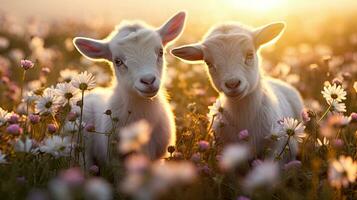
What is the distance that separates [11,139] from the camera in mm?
5035

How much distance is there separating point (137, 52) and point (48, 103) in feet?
3.89

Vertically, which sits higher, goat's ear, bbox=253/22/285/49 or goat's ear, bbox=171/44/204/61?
goat's ear, bbox=253/22/285/49

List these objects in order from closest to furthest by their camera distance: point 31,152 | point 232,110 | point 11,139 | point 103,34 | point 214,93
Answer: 1. point 31,152
2. point 11,139
3. point 232,110
4. point 214,93
5. point 103,34

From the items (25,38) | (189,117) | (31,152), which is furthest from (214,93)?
(25,38)

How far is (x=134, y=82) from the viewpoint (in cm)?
574

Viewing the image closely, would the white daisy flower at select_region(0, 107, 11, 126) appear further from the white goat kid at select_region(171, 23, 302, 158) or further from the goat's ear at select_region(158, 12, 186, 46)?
the goat's ear at select_region(158, 12, 186, 46)

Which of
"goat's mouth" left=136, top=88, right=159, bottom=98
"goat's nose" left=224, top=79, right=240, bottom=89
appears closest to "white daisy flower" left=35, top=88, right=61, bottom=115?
"goat's mouth" left=136, top=88, right=159, bottom=98

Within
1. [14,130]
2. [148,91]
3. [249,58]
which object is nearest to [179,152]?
[148,91]

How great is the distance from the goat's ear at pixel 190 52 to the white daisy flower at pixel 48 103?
63.1 inches

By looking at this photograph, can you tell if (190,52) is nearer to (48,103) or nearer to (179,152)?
(179,152)

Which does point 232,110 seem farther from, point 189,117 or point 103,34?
point 103,34

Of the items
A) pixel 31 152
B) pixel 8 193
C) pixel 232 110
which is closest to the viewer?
pixel 8 193

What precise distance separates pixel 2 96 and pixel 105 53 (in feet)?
7.97

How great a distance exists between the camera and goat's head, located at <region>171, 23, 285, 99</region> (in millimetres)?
5586
